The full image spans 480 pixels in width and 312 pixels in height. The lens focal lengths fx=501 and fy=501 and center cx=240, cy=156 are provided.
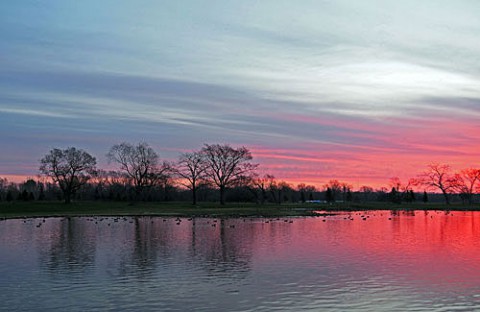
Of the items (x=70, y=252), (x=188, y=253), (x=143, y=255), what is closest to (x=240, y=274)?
(x=188, y=253)

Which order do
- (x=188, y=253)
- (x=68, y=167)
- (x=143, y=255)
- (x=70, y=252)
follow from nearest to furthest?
(x=143, y=255)
(x=188, y=253)
(x=70, y=252)
(x=68, y=167)

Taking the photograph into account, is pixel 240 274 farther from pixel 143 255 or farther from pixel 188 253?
pixel 143 255

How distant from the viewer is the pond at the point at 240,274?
15727 millimetres

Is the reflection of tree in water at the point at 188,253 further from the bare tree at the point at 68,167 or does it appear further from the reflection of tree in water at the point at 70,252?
the bare tree at the point at 68,167

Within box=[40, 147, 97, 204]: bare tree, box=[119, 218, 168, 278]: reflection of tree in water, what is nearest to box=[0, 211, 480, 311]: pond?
box=[119, 218, 168, 278]: reflection of tree in water

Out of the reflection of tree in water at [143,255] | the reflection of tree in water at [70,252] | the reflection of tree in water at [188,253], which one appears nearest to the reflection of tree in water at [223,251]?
the reflection of tree in water at [188,253]

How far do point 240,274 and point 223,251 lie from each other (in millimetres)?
7795

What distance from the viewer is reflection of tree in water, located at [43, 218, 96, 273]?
22922mm

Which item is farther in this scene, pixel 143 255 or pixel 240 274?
pixel 143 255

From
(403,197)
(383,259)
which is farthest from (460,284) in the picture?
(403,197)

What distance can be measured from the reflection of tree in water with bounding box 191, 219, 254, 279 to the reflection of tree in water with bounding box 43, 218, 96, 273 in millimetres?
5473

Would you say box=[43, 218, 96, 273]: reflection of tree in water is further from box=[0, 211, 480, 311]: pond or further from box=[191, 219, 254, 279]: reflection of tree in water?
box=[191, 219, 254, 279]: reflection of tree in water

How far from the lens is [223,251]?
28562mm

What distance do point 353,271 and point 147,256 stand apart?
10860 millimetres
